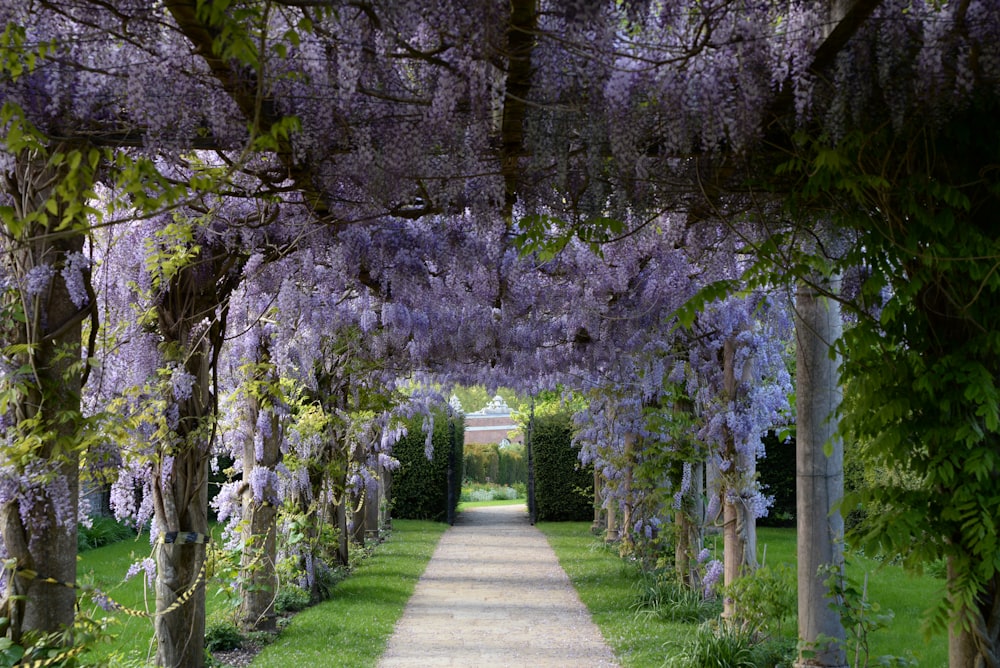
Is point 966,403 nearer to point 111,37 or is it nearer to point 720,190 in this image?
point 720,190

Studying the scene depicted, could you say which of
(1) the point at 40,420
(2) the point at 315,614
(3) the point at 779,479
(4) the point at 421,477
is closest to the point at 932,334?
(1) the point at 40,420

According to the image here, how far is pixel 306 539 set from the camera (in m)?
8.35

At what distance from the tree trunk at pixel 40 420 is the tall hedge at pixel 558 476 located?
16.0 metres

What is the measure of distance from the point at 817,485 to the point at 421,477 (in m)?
15.8

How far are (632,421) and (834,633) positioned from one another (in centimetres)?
652

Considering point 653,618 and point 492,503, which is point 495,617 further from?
point 492,503

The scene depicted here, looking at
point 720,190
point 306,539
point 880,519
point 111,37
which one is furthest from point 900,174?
point 306,539

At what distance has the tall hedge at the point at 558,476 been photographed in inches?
743

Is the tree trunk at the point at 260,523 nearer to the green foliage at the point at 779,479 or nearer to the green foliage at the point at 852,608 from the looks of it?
the green foliage at the point at 852,608

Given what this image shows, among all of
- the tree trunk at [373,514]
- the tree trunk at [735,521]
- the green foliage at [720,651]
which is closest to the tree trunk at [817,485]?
the green foliage at [720,651]

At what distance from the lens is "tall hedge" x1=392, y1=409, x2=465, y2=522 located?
19188mm

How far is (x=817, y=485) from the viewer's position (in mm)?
3951

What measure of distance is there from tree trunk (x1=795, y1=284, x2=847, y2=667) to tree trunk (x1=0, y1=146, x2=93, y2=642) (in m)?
2.79

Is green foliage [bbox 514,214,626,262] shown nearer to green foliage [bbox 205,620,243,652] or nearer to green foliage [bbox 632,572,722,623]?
green foliage [bbox 205,620,243,652]
